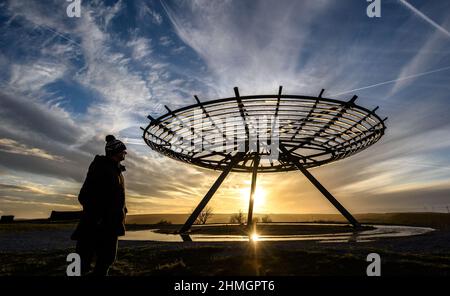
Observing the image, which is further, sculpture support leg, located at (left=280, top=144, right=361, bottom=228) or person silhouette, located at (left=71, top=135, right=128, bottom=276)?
sculpture support leg, located at (left=280, top=144, right=361, bottom=228)

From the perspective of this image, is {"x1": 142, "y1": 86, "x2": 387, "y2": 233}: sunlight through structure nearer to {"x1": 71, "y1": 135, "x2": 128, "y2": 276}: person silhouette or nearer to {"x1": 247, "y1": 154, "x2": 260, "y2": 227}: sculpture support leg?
{"x1": 247, "y1": 154, "x2": 260, "y2": 227}: sculpture support leg

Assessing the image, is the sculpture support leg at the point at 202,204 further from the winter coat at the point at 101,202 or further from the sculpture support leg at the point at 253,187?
the winter coat at the point at 101,202

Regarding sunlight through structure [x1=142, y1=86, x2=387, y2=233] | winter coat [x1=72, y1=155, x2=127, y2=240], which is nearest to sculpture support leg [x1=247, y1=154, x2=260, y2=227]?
sunlight through structure [x1=142, y1=86, x2=387, y2=233]

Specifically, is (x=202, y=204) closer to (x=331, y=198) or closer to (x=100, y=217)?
(x=331, y=198)

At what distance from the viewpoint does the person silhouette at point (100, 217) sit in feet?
14.3

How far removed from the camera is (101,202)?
14.7 feet

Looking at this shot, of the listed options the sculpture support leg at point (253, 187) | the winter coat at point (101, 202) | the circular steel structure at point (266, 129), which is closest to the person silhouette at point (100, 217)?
the winter coat at point (101, 202)

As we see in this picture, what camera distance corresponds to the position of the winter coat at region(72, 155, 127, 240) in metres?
4.39

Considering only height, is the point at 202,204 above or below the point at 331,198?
below

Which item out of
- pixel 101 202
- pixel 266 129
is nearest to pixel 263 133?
pixel 266 129

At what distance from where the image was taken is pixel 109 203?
4535 mm

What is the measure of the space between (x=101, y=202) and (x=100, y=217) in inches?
8.9
